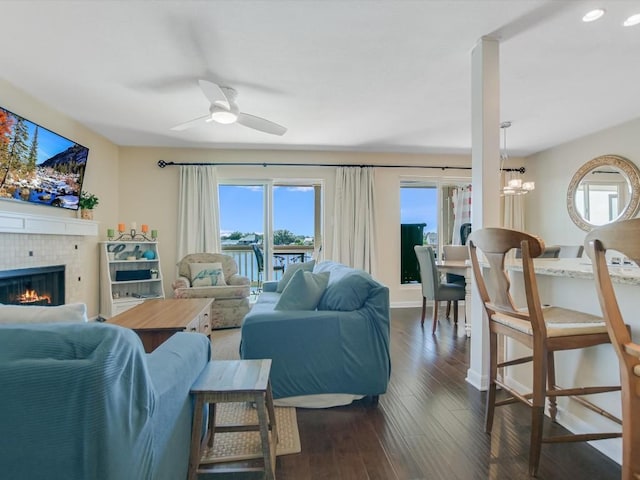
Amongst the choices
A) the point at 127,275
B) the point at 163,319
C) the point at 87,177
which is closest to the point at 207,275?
the point at 127,275

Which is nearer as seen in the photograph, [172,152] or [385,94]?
[385,94]

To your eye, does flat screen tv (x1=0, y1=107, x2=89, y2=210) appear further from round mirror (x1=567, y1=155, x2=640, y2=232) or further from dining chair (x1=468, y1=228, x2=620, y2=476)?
round mirror (x1=567, y1=155, x2=640, y2=232)

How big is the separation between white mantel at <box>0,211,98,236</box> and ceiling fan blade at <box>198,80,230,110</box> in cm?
198

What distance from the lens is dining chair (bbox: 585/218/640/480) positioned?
3.39 ft

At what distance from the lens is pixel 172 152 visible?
507 centimetres

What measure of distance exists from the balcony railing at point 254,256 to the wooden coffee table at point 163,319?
85.3 inches

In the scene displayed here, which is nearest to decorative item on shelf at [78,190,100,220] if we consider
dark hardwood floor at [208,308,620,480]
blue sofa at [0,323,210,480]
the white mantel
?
the white mantel

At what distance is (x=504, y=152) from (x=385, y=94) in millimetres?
2837

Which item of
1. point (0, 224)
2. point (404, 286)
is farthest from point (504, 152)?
point (0, 224)

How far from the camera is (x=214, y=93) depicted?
2.67 meters

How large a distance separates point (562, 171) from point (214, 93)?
16.9 ft

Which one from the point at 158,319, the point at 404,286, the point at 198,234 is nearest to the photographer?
the point at 158,319

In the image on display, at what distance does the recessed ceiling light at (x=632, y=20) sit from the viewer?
7.22ft

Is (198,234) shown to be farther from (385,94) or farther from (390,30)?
(390,30)
